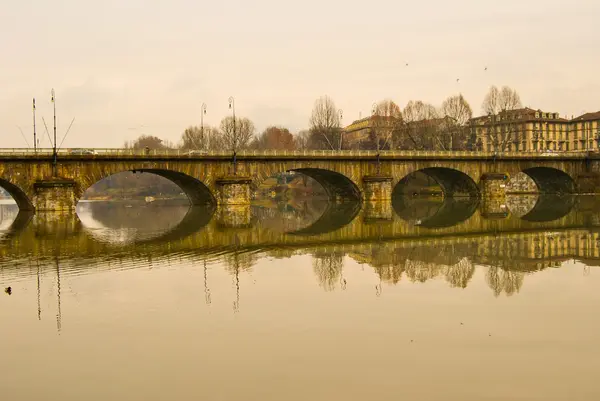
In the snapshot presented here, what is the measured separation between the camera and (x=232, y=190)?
61.2 meters

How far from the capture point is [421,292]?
17.1 meters

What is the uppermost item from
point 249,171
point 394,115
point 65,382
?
point 394,115

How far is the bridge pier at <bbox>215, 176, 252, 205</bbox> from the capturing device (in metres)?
61.1

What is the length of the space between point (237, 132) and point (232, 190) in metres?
66.4

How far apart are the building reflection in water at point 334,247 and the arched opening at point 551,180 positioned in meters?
43.6

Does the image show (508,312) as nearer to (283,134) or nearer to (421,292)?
(421,292)

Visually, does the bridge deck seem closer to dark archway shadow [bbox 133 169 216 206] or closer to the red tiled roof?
dark archway shadow [bbox 133 169 216 206]

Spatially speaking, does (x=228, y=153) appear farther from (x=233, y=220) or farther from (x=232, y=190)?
(x=233, y=220)

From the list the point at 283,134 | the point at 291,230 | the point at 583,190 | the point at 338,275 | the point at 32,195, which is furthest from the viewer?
the point at 283,134

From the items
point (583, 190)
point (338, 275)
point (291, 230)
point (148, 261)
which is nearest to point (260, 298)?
point (338, 275)

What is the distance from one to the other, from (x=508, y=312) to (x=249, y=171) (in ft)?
167

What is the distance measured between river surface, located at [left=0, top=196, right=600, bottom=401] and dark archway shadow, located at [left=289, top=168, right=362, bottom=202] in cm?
4165

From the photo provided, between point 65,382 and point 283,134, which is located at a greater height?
point 283,134

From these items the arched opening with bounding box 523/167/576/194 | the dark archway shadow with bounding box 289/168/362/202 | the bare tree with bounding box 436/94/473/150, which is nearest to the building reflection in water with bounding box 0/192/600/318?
the dark archway shadow with bounding box 289/168/362/202
